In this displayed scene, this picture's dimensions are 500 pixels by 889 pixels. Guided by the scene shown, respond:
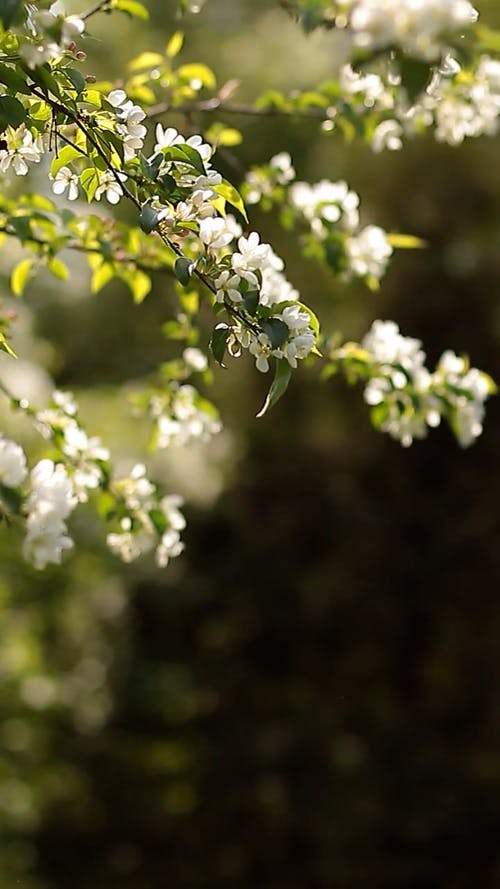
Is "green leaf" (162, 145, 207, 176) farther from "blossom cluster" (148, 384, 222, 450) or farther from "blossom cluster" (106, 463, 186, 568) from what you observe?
"blossom cluster" (148, 384, 222, 450)

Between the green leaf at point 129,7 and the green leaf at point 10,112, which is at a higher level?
the green leaf at point 10,112

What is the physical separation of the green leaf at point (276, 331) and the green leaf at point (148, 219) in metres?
0.13

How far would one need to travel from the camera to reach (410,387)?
181 centimetres

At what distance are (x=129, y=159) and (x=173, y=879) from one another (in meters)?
5.05

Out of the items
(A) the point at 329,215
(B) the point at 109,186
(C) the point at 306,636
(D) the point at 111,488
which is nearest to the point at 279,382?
(B) the point at 109,186

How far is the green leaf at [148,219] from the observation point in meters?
1.11

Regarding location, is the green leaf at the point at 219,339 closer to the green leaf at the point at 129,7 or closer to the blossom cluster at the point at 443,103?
the green leaf at the point at 129,7

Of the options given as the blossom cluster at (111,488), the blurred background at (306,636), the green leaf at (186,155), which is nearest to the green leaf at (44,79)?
the green leaf at (186,155)

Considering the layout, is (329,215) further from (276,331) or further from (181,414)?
(276,331)

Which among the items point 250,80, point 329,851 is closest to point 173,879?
point 329,851

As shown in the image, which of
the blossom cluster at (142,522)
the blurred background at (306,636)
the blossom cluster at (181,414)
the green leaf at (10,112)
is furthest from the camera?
the blurred background at (306,636)

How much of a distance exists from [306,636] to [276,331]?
16.6ft

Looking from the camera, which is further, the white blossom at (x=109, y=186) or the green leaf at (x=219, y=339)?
the white blossom at (x=109, y=186)

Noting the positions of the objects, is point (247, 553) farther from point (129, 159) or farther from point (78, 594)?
point (129, 159)
